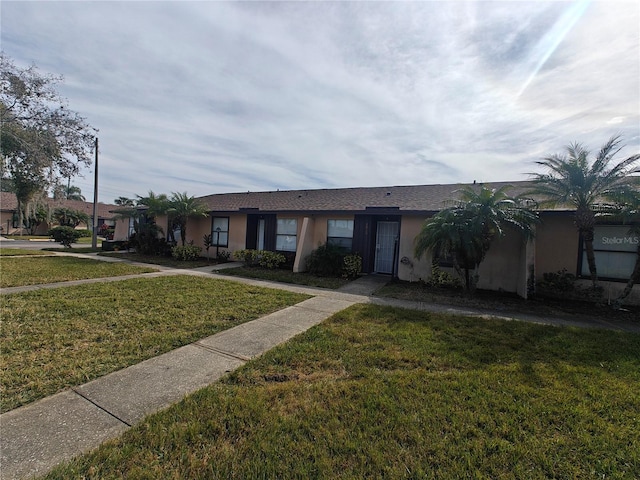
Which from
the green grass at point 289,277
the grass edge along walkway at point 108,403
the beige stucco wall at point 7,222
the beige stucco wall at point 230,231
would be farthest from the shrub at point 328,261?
the beige stucco wall at point 7,222

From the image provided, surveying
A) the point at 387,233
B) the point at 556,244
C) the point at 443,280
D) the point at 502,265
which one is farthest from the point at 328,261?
the point at 556,244

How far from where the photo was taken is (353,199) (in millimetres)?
13086

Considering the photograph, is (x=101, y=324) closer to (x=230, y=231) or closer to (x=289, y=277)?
(x=289, y=277)

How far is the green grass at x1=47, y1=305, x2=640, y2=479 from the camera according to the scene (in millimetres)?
2096

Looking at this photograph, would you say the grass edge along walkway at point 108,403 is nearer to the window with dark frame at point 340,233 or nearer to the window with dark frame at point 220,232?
the window with dark frame at point 340,233

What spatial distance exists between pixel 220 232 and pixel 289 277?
659 cm

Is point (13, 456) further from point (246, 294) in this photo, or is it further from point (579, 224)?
point (579, 224)

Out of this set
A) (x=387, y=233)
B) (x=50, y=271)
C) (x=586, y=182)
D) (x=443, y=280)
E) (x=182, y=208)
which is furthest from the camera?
(x=182, y=208)

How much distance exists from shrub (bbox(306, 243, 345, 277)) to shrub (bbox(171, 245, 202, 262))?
6736mm

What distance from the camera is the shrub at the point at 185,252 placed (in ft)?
46.4

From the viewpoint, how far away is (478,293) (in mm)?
8719

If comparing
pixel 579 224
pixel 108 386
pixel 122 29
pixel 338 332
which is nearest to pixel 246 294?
pixel 338 332

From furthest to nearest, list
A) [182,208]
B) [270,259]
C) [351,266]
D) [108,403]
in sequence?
[182,208], [270,259], [351,266], [108,403]

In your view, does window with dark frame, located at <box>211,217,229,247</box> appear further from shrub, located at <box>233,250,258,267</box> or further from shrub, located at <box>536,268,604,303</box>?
shrub, located at <box>536,268,604,303</box>
